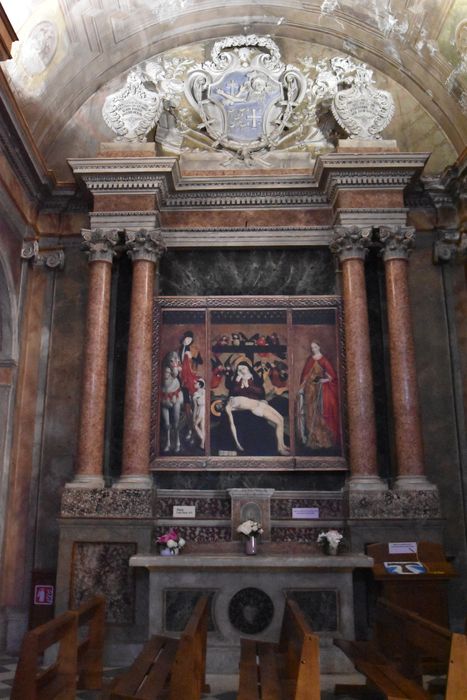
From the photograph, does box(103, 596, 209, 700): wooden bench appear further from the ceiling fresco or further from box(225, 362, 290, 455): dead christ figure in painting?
the ceiling fresco

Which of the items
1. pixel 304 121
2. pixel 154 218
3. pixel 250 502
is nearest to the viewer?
pixel 250 502

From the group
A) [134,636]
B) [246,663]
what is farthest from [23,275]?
[246,663]

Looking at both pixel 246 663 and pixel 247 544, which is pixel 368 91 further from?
pixel 246 663

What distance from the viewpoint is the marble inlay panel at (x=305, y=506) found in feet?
30.0

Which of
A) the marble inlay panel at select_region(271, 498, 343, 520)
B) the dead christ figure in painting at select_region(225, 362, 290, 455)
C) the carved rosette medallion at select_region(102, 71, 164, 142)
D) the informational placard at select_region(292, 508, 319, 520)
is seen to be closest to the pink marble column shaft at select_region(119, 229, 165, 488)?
the dead christ figure in painting at select_region(225, 362, 290, 455)

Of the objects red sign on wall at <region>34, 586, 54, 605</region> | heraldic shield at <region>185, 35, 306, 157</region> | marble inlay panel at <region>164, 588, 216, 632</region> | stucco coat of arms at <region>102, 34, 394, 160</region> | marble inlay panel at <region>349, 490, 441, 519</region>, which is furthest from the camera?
heraldic shield at <region>185, 35, 306, 157</region>

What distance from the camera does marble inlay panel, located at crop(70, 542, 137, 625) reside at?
839 centimetres

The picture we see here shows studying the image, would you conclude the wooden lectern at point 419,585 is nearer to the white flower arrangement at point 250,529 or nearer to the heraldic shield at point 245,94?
the white flower arrangement at point 250,529

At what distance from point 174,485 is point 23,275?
3.85 meters

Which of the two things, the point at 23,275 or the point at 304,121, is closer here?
the point at 23,275

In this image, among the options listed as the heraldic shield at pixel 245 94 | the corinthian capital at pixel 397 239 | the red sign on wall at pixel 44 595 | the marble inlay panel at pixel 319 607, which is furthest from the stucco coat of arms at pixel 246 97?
the red sign on wall at pixel 44 595

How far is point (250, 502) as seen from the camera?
29.2ft

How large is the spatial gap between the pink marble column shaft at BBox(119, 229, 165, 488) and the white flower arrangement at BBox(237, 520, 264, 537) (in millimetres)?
1391

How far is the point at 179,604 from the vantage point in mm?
7965
